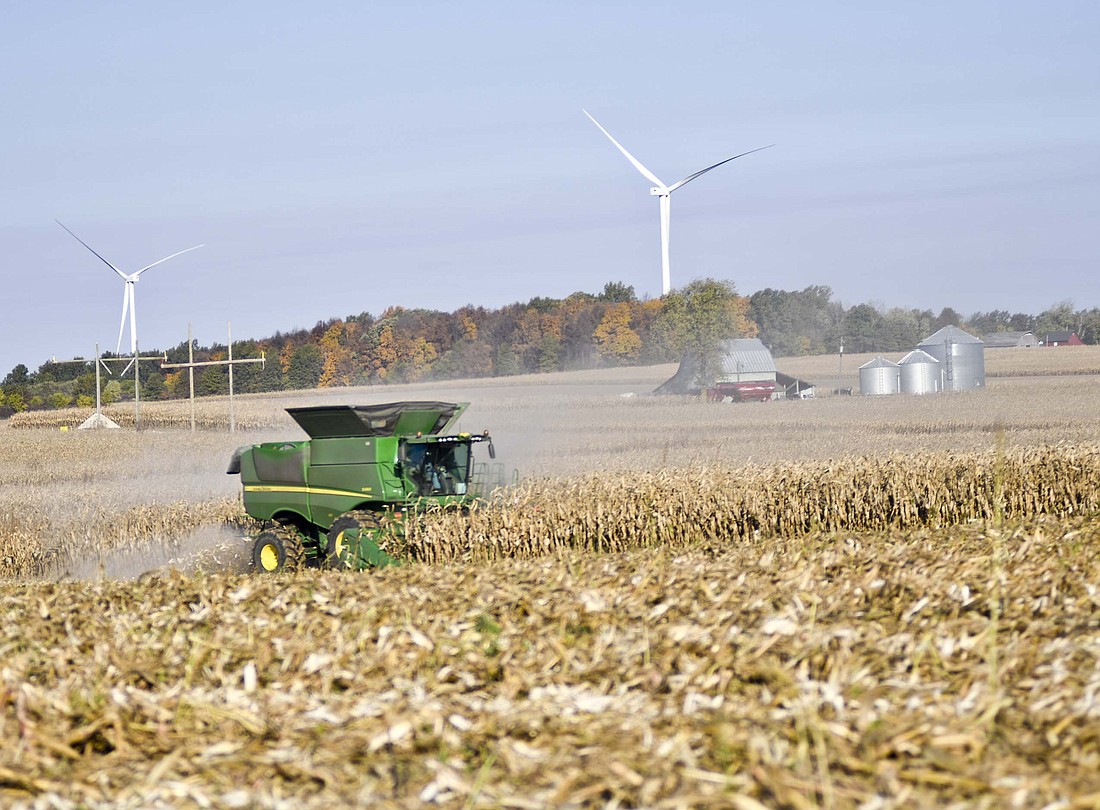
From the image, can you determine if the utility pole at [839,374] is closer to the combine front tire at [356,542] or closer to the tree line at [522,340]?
the tree line at [522,340]

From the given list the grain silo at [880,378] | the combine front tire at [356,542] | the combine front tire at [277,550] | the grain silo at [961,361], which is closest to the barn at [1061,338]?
the grain silo at [961,361]

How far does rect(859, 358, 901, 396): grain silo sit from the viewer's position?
2694 inches

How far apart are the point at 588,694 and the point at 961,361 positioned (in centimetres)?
6818

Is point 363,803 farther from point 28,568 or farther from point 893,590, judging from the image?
point 28,568

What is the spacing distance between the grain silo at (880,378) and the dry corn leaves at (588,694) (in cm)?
6202

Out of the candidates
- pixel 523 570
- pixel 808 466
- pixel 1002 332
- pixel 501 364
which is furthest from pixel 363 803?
pixel 1002 332

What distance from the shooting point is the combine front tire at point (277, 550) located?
17312 millimetres

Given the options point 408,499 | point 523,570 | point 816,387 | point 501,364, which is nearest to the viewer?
point 523,570

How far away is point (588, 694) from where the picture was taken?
5.55 meters

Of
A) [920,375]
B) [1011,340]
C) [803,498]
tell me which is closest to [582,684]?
[803,498]

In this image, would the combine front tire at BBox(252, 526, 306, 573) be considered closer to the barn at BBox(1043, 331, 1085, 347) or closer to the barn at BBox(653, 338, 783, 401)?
the barn at BBox(653, 338, 783, 401)

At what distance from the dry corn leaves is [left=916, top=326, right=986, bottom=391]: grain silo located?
209 ft

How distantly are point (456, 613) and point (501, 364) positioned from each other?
74.5m

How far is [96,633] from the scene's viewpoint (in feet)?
24.9
